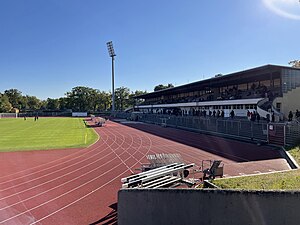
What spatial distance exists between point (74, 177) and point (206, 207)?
720 centimetres

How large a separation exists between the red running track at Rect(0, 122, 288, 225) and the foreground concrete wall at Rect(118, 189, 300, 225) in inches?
52.9

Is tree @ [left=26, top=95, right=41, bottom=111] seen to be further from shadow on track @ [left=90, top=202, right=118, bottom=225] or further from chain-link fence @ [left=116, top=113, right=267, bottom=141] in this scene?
shadow on track @ [left=90, top=202, right=118, bottom=225]

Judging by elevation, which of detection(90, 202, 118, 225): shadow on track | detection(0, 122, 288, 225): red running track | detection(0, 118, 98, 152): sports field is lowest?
detection(90, 202, 118, 225): shadow on track

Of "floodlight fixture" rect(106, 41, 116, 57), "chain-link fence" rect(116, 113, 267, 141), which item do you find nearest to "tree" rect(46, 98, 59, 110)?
"floodlight fixture" rect(106, 41, 116, 57)

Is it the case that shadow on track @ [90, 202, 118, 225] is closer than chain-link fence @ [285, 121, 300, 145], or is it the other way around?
shadow on track @ [90, 202, 118, 225]

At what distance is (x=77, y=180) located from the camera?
11211 mm

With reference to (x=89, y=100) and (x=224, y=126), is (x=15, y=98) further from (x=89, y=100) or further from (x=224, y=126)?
(x=224, y=126)

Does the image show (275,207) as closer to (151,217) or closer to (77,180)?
(151,217)

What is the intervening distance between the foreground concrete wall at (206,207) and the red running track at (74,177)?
134 cm

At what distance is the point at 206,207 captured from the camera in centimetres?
632

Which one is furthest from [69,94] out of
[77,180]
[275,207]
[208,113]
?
[275,207]

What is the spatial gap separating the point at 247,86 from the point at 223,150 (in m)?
25.0

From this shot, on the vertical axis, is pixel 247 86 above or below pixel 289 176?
above

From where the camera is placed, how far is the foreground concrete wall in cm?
610
